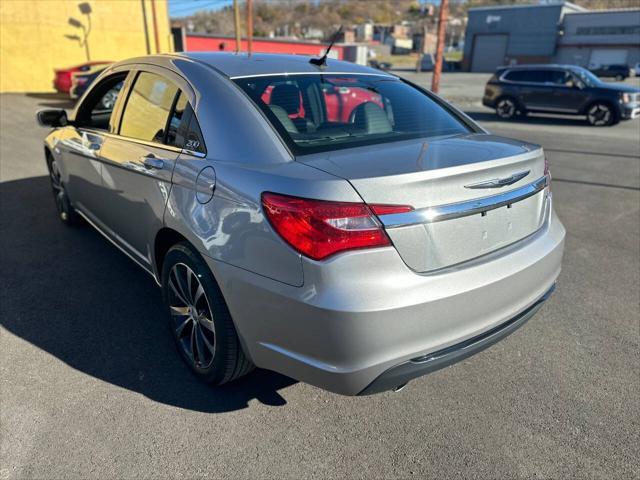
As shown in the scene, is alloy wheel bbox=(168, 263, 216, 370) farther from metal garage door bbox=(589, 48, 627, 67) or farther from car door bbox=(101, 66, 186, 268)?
metal garage door bbox=(589, 48, 627, 67)

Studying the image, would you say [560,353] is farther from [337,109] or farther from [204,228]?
[204,228]

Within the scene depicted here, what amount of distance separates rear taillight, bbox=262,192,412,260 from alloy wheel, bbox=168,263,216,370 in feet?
2.62

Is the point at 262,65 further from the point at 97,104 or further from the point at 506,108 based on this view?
the point at 506,108

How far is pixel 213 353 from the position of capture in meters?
2.46

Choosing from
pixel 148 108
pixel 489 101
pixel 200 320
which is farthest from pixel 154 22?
pixel 200 320

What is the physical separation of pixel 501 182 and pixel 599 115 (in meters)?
15.2

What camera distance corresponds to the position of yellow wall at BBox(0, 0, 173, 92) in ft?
61.6

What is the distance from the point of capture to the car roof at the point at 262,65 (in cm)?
269

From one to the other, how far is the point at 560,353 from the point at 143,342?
2.63 metres

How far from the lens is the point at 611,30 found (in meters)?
50.0

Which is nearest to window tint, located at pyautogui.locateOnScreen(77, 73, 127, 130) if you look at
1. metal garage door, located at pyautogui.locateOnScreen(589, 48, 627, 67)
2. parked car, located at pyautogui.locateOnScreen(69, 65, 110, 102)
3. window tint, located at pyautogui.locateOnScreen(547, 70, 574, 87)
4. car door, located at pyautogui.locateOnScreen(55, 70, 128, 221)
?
car door, located at pyautogui.locateOnScreen(55, 70, 128, 221)

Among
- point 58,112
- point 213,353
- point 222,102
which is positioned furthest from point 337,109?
point 58,112

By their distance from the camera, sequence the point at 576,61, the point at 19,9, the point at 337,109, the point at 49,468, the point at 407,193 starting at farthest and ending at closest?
the point at 576,61 → the point at 19,9 → the point at 337,109 → the point at 49,468 → the point at 407,193

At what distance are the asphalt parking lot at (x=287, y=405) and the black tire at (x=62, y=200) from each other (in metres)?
1.06
